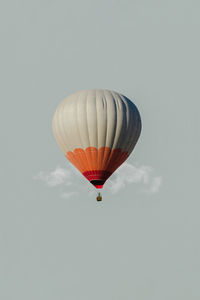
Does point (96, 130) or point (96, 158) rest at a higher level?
point (96, 130)

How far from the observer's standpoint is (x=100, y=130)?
3167 inches

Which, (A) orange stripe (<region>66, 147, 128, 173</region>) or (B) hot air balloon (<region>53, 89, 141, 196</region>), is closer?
(B) hot air balloon (<region>53, 89, 141, 196</region>)

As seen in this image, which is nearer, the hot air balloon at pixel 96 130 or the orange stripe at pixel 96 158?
the hot air balloon at pixel 96 130

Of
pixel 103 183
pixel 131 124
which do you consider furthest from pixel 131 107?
pixel 103 183

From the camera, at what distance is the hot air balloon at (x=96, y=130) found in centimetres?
8038

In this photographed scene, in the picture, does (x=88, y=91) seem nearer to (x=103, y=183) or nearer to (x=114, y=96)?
(x=114, y=96)

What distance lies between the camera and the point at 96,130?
80438 mm

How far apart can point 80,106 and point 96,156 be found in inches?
165

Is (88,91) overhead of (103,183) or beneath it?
overhead

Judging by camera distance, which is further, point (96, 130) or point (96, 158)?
point (96, 158)

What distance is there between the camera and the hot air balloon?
3164 inches

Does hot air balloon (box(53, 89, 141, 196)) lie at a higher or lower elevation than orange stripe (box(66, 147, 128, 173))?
higher

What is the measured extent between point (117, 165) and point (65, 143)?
466 cm

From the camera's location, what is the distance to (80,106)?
80.6 meters
